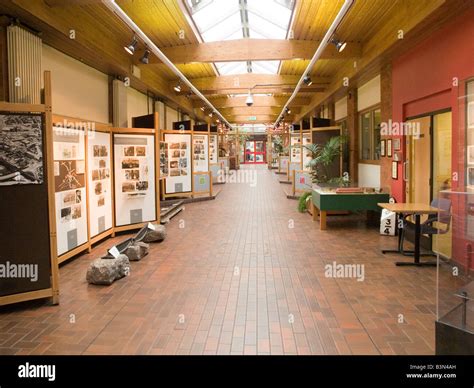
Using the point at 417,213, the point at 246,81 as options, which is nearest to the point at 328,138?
the point at 246,81

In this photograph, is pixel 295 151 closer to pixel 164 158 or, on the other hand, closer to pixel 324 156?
pixel 324 156

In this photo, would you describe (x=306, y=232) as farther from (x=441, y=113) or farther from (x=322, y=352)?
(x=322, y=352)

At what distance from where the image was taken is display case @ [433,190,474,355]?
2.80 m

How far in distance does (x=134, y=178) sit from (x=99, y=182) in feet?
3.51

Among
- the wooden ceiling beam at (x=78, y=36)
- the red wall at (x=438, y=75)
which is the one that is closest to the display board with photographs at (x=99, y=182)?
the wooden ceiling beam at (x=78, y=36)

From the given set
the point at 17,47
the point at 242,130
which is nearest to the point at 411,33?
the point at 17,47

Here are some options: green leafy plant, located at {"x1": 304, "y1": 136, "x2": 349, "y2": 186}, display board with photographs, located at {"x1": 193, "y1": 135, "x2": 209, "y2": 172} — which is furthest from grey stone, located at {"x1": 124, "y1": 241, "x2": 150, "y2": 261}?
display board with photographs, located at {"x1": 193, "y1": 135, "x2": 209, "y2": 172}

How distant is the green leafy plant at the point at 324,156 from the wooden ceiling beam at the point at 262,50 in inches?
121

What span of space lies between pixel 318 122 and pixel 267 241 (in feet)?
21.7

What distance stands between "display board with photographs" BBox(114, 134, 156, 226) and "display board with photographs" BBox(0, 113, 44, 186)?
11.3 ft

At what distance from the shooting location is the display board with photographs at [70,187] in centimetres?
574

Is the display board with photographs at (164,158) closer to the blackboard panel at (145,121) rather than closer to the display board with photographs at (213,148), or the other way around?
the blackboard panel at (145,121)

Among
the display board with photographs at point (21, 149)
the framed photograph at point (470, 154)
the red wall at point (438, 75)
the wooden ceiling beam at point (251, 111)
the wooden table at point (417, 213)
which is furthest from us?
the wooden ceiling beam at point (251, 111)

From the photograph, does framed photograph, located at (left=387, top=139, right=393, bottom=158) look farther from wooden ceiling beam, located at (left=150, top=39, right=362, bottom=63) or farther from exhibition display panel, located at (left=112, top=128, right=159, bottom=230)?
exhibition display panel, located at (left=112, top=128, right=159, bottom=230)
